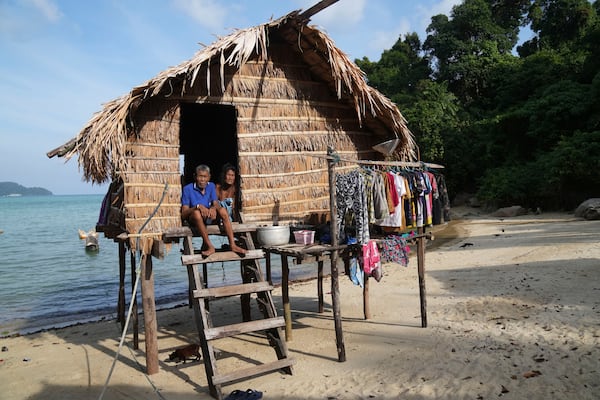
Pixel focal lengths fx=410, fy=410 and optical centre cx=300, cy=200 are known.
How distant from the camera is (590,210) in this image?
595 inches

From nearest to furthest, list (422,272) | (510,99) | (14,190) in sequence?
(422,272)
(510,99)
(14,190)

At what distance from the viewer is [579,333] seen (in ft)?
17.5

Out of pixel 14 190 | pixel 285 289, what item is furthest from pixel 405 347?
pixel 14 190

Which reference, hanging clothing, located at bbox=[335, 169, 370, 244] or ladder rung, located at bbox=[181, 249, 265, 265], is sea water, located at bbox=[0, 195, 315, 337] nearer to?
ladder rung, located at bbox=[181, 249, 265, 265]

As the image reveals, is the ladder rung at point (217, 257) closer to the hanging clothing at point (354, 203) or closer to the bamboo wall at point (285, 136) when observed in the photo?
the bamboo wall at point (285, 136)

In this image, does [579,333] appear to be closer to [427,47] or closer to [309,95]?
[309,95]

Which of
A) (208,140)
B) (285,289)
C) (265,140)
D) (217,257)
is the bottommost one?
(285,289)

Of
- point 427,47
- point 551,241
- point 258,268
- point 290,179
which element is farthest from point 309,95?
point 427,47

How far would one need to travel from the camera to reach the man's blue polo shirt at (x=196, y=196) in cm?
574

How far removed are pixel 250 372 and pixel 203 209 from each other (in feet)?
7.17

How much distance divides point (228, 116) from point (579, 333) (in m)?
7.83

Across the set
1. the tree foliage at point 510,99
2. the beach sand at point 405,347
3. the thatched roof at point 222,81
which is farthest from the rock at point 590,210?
the thatched roof at point 222,81

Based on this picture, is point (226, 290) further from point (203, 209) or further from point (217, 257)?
point (203, 209)

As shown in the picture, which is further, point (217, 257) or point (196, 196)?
point (196, 196)
